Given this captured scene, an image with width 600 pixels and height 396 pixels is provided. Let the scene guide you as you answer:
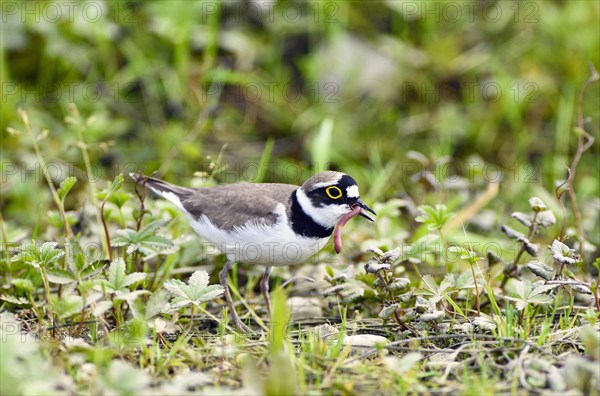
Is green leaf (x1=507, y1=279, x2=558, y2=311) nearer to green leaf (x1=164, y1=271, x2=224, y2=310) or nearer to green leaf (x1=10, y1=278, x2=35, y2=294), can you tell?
green leaf (x1=164, y1=271, x2=224, y2=310)

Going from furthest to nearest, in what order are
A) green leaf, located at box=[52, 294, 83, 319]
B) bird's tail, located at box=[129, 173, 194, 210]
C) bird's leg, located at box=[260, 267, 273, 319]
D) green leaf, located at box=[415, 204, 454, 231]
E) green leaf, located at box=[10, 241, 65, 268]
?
bird's tail, located at box=[129, 173, 194, 210]
bird's leg, located at box=[260, 267, 273, 319]
green leaf, located at box=[415, 204, 454, 231]
green leaf, located at box=[10, 241, 65, 268]
green leaf, located at box=[52, 294, 83, 319]

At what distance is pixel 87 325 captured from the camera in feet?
13.9

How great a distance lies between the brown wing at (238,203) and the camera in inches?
180

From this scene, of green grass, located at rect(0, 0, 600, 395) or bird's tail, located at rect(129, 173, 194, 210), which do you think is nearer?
green grass, located at rect(0, 0, 600, 395)

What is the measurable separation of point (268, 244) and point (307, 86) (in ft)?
11.6

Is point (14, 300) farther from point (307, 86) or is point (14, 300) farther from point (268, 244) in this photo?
point (307, 86)

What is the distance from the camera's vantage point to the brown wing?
457 centimetres

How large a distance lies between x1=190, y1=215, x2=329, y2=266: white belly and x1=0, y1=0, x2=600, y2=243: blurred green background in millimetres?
2142

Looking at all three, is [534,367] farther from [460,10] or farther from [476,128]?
[460,10]

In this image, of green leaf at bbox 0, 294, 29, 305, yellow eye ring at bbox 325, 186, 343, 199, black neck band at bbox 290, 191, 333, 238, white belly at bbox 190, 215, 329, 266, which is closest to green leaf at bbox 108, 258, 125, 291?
green leaf at bbox 0, 294, 29, 305

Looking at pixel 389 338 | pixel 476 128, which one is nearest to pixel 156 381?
pixel 389 338

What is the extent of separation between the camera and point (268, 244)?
442cm

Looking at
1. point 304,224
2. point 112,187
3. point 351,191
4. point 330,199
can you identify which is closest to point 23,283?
point 112,187

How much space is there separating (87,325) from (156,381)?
1.00 m
